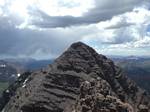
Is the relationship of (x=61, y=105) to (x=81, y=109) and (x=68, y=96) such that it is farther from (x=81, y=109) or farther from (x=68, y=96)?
(x=81, y=109)

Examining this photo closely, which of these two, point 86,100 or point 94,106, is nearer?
point 94,106

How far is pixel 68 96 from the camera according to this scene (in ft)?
653

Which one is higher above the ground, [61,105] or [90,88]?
[90,88]

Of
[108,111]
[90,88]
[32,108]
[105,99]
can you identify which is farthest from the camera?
[32,108]

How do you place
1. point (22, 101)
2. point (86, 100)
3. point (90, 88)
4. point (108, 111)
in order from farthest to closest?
point (22, 101) < point (90, 88) < point (86, 100) < point (108, 111)

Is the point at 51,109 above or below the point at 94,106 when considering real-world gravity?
below

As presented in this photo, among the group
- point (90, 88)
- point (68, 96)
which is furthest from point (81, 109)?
point (68, 96)

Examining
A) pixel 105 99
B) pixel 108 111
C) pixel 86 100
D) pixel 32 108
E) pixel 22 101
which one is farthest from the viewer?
pixel 22 101

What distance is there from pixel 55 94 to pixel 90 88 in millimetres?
94083

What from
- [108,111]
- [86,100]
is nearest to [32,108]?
[86,100]

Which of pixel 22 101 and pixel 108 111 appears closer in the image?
pixel 108 111

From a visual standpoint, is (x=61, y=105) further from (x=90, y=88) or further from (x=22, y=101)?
(x=90, y=88)

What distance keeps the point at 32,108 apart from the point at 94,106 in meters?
110

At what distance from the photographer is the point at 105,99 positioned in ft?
262
